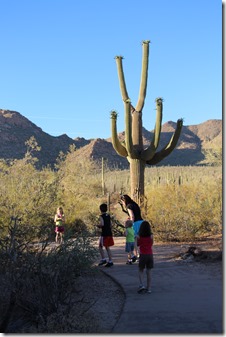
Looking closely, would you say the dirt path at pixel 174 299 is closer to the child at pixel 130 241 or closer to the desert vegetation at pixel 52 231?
the child at pixel 130 241

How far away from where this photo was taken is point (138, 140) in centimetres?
1694

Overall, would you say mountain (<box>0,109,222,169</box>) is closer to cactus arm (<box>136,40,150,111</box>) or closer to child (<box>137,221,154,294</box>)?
cactus arm (<box>136,40,150,111</box>)

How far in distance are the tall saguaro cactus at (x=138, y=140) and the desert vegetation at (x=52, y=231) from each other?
2.57 ft

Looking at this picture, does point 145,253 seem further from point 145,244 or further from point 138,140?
point 138,140

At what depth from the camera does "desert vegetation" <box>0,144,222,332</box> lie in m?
6.38

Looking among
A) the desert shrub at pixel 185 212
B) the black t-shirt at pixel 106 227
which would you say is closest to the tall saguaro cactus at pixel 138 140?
the desert shrub at pixel 185 212

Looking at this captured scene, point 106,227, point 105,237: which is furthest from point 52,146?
point 105,237

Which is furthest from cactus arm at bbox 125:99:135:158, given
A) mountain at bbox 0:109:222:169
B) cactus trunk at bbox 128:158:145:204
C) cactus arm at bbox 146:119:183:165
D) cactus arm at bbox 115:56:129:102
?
mountain at bbox 0:109:222:169

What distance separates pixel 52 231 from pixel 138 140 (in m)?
4.56

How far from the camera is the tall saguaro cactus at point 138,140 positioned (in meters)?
16.2

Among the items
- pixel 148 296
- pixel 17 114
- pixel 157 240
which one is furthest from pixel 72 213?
pixel 17 114

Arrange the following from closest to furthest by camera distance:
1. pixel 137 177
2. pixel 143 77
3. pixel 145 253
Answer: pixel 145 253, pixel 137 177, pixel 143 77

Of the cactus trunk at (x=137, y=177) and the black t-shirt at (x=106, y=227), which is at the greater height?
the cactus trunk at (x=137, y=177)

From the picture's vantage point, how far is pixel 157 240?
14.7m
